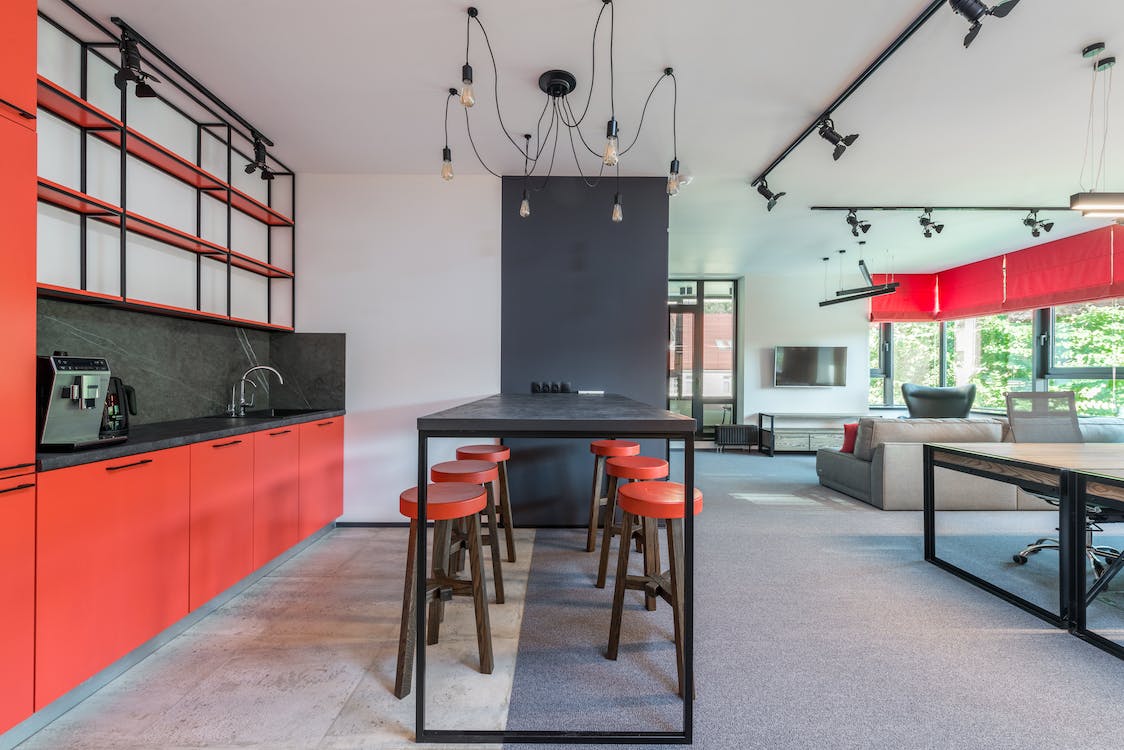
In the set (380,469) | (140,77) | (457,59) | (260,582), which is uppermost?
(457,59)

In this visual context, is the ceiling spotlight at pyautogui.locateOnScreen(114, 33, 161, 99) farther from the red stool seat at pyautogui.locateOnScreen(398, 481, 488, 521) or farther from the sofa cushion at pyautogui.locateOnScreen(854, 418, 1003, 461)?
the sofa cushion at pyautogui.locateOnScreen(854, 418, 1003, 461)

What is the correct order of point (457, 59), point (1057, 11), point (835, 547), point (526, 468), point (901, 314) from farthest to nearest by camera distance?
point (901, 314), point (526, 468), point (835, 547), point (457, 59), point (1057, 11)

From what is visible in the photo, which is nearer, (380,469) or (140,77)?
(140,77)

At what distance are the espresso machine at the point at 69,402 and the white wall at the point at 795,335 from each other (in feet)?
24.5

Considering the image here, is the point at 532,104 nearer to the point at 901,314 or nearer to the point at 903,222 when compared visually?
the point at 903,222

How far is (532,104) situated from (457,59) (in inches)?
20.5

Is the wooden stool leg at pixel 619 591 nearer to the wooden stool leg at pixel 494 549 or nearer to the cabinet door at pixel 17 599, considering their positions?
the wooden stool leg at pixel 494 549

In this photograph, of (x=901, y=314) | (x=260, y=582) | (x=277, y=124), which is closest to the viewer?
(x=260, y=582)

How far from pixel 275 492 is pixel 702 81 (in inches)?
132

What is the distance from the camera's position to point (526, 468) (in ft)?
11.5

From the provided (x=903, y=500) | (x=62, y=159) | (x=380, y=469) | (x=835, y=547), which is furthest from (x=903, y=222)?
(x=62, y=159)

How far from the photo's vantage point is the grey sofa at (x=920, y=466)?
397 centimetres

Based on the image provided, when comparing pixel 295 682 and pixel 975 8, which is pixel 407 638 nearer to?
pixel 295 682

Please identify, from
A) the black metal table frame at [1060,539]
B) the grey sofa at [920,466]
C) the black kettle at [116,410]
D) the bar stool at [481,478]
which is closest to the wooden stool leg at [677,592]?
the bar stool at [481,478]
